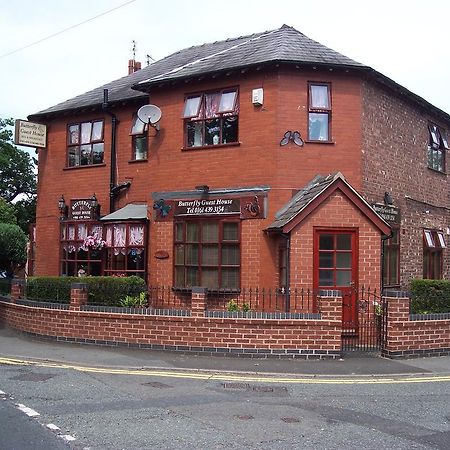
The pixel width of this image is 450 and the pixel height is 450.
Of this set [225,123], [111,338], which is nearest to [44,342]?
[111,338]

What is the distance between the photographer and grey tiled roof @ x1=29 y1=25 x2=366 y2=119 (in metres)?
14.1

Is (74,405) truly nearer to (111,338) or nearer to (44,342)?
(111,338)

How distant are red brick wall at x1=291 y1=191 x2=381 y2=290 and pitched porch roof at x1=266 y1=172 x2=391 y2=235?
115 mm

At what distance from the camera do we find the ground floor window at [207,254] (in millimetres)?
14266

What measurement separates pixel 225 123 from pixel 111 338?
610cm

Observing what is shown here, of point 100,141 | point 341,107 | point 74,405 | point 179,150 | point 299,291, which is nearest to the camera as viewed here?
point 74,405

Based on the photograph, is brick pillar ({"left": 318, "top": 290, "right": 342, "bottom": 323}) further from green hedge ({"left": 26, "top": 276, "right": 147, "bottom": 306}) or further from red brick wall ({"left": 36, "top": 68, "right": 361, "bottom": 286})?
green hedge ({"left": 26, "top": 276, "right": 147, "bottom": 306})

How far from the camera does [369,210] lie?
12688 mm

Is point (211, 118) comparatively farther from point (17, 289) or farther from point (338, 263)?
point (17, 289)

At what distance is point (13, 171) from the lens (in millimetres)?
37250

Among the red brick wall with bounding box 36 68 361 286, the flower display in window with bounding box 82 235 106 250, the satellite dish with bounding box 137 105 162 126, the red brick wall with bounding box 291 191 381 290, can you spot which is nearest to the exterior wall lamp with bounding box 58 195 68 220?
the flower display in window with bounding box 82 235 106 250

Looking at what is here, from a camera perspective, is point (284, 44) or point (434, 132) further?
point (434, 132)

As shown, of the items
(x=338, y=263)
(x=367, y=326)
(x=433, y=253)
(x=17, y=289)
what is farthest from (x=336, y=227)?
(x=17, y=289)

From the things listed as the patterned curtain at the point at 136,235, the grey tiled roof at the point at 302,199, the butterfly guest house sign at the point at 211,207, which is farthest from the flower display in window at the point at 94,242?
the grey tiled roof at the point at 302,199
